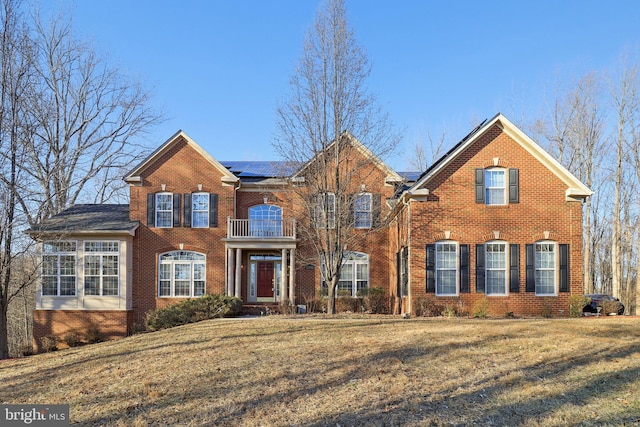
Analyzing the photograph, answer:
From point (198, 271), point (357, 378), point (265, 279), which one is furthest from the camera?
point (265, 279)

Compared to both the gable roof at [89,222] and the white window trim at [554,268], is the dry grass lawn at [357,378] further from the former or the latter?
the gable roof at [89,222]

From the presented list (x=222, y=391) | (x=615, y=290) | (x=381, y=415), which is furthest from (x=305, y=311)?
(x=615, y=290)

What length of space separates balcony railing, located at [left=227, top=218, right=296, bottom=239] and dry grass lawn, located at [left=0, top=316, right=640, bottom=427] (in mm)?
9116

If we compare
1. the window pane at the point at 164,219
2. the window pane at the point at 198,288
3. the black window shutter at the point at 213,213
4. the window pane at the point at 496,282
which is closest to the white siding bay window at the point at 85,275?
the window pane at the point at 164,219

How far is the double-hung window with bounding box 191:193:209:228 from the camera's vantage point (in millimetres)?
Result: 23734

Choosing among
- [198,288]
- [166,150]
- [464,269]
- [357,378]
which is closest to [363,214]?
[464,269]

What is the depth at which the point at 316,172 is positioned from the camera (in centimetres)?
1888

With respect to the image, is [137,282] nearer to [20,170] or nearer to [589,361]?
[20,170]

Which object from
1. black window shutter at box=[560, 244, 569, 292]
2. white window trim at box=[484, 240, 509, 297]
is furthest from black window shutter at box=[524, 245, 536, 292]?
black window shutter at box=[560, 244, 569, 292]

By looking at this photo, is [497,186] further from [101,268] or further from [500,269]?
[101,268]

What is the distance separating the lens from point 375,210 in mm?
22500

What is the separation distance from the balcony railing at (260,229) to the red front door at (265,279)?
173 cm

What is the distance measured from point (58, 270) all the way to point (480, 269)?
17.0 meters

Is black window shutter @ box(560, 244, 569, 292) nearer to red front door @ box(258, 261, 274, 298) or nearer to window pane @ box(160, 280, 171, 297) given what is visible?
red front door @ box(258, 261, 274, 298)
